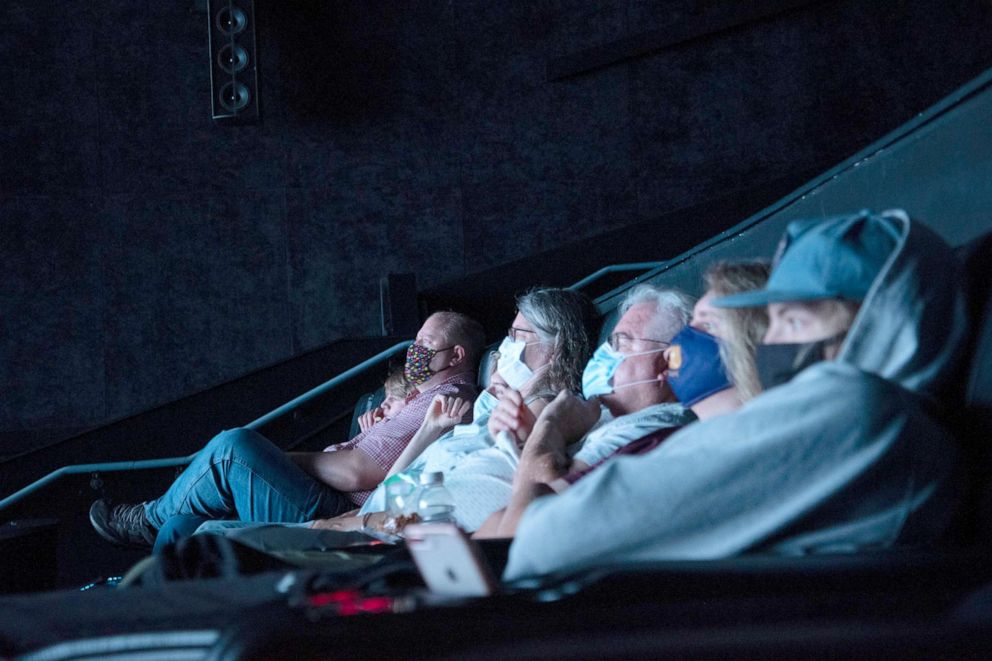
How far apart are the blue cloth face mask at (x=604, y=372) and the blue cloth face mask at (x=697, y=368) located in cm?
47

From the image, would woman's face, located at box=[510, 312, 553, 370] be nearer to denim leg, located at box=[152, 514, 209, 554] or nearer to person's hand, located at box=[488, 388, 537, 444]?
person's hand, located at box=[488, 388, 537, 444]

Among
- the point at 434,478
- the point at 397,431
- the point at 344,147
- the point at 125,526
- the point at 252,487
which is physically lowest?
the point at 125,526

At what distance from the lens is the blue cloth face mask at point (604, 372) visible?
94.0 inches

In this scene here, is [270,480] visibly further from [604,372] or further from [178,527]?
[604,372]

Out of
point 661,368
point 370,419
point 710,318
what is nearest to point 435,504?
point 661,368

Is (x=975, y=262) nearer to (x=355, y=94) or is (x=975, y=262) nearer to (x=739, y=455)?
(x=739, y=455)

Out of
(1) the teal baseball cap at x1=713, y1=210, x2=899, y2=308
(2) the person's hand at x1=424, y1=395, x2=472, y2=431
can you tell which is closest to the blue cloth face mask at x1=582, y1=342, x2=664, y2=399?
(2) the person's hand at x1=424, y1=395, x2=472, y2=431

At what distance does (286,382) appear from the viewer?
402cm

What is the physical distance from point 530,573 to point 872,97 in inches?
204

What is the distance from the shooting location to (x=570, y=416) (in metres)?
2.21

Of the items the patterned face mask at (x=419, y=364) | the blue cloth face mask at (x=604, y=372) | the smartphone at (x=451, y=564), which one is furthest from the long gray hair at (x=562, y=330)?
the smartphone at (x=451, y=564)

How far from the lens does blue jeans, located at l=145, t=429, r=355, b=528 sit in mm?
2902

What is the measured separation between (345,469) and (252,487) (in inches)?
10.9

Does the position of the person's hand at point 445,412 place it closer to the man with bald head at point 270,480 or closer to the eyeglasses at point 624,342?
the man with bald head at point 270,480
